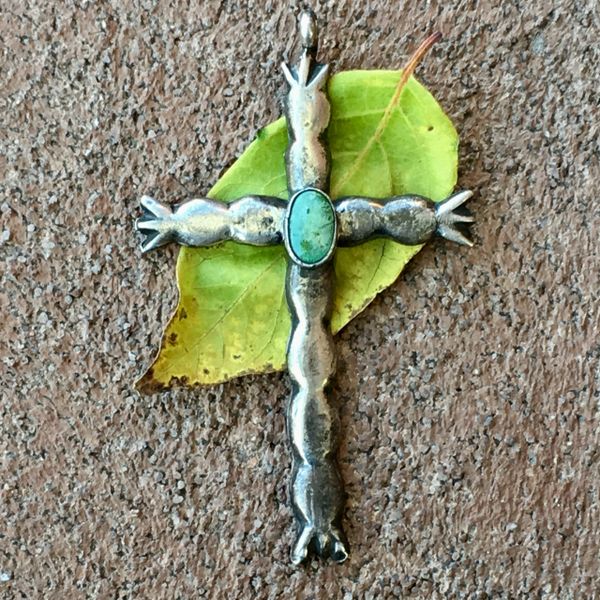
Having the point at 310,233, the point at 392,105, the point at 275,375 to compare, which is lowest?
the point at 275,375

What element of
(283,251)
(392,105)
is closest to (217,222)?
(283,251)

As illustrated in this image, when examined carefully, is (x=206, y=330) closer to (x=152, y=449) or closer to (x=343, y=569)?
(x=152, y=449)

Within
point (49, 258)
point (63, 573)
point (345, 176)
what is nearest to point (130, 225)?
point (49, 258)

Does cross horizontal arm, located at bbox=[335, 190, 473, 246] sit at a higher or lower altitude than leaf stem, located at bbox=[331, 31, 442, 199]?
lower

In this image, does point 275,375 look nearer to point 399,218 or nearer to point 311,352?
point 311,352

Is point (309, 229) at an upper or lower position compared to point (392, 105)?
lower
